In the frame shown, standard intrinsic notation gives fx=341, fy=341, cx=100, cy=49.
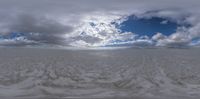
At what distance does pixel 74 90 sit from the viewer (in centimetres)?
1434

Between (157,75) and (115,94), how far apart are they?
7.05m

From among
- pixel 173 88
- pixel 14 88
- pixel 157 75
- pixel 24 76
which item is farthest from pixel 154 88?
pixel 24 76

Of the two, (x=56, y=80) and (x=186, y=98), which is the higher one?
(x=56, y=80)

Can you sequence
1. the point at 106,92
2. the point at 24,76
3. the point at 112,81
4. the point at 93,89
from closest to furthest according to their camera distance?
the point at 106,92 → the point at 93,89 → the point at 112,81 → the point at 24,76

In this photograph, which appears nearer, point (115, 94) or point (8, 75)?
point (115, 94)

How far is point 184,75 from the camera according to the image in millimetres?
19734

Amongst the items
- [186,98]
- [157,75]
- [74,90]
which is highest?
[157,75]

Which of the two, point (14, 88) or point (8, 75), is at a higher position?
point (8, 75)

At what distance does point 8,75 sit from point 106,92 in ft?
24.4

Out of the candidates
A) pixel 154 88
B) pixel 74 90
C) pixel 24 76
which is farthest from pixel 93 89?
pixel 24 76

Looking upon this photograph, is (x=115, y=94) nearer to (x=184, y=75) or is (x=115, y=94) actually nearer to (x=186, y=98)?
(x=186, y=98)

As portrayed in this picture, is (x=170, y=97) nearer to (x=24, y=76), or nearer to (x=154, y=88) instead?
(x=154, y=88)

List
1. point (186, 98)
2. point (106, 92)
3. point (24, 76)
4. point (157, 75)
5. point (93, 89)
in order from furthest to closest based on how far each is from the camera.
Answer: point (157, 75) → point (24, 76) → point (93, 89) → point (106, 92) → point (186, 98)

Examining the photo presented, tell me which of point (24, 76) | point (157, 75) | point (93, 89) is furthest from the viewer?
point (157, 75)
